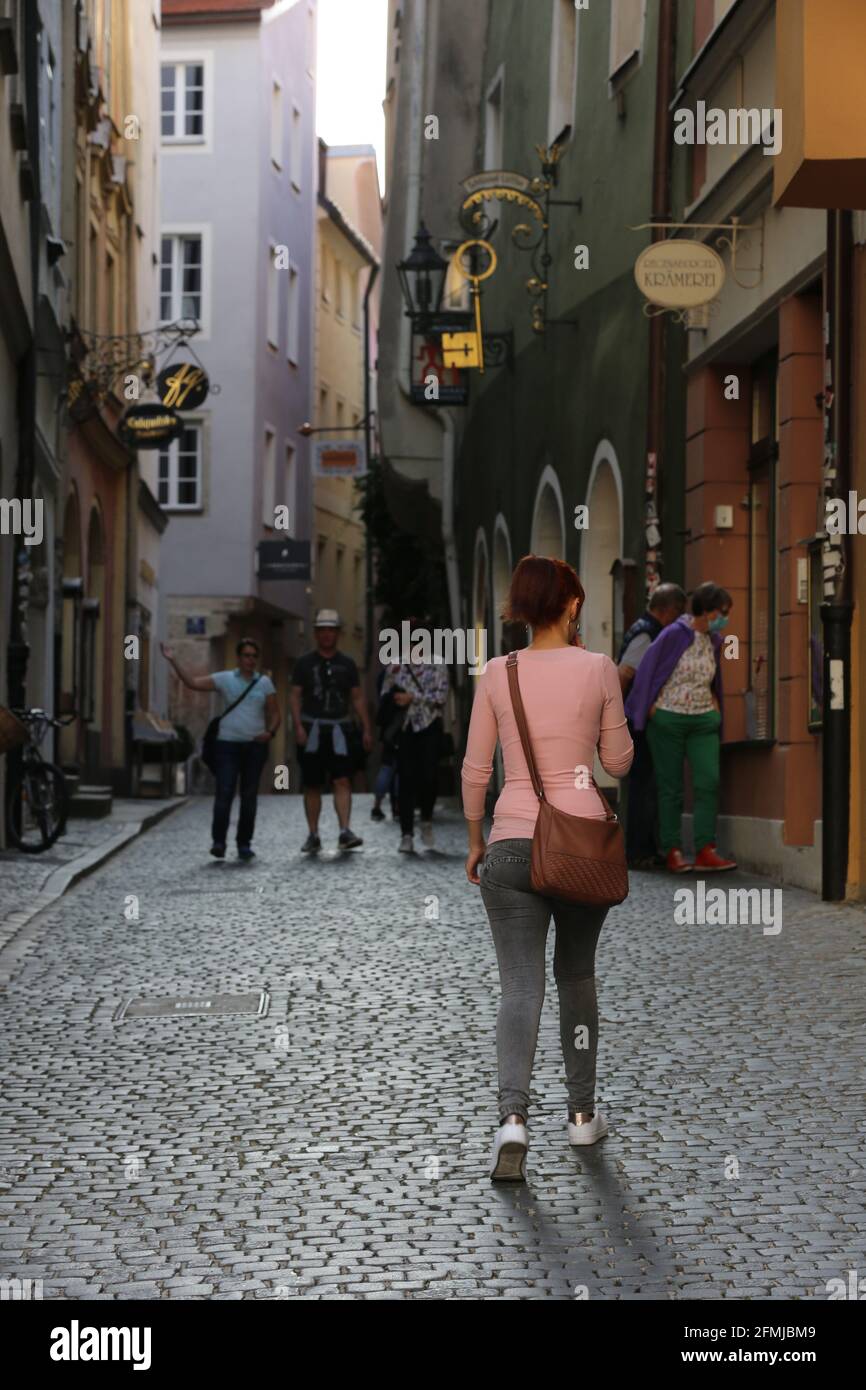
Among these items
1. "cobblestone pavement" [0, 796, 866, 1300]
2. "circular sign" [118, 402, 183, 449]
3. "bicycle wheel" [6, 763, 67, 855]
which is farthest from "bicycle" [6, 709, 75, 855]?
"circular sign" [118, 402, 183, 449]

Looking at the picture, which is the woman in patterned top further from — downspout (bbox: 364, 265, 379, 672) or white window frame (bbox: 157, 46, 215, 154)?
white window frame (bbox: 157, 46, 215, 154)

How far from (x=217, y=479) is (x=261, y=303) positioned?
13.5 ft

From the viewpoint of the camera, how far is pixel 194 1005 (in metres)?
9.37

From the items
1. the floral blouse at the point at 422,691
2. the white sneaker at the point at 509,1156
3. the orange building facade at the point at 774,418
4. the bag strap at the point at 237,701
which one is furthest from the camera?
the floral blouse at the point at 422,691

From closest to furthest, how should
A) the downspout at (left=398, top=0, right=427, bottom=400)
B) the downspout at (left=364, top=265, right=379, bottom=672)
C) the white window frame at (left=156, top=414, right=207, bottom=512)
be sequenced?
the downspout at (left=398, top=0, right=427, bottom=400) → the downspout at (left=364, top=265, right=379, bottom=672) → the white window frame at (left=156, top=414, right=207, bottom=512)

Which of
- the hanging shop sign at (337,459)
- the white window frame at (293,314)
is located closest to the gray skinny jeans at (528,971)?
the hanging shop sign at (337,459)

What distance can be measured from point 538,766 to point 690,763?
337 inches

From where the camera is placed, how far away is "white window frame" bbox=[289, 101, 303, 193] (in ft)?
173

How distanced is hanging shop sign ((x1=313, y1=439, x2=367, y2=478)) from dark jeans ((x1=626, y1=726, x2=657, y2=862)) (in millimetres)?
32645

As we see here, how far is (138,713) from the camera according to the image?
32531 mm

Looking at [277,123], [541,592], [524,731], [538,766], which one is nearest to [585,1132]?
[538,766]

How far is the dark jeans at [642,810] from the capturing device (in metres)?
15.3

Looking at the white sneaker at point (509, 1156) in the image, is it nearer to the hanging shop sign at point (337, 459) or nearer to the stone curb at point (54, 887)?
the stone curb at point (54, 887)

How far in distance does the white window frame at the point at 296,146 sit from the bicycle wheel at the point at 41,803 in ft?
122
